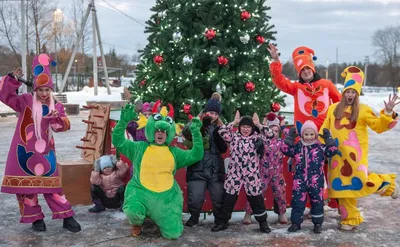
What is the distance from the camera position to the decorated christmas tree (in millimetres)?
6520

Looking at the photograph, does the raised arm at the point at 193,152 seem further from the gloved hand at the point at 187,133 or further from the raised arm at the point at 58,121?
the raised arm at the point at 58,121

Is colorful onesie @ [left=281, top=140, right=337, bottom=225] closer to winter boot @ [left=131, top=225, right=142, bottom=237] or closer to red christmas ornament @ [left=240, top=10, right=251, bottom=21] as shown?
winter boot @ [left=131, top=225, right=142, bottom=237]

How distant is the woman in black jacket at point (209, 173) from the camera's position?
516 centimetres

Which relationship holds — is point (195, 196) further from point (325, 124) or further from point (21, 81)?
point (21, 81)

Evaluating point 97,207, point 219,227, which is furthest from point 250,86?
point 97,207

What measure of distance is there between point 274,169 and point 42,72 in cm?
278

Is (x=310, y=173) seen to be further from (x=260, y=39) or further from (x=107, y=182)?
(x=260, y=39)

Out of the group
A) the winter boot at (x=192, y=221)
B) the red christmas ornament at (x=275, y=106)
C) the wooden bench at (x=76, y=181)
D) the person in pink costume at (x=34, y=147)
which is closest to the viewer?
the person in pink costume at (x=34, y=147)

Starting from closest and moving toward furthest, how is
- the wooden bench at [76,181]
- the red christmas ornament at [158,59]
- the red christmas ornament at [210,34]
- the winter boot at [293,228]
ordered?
the winter boot at [293,228] < the wooden bench at [76,181] < the red christmas ornament at [210,34] < the red christmas ornament at [158,59]

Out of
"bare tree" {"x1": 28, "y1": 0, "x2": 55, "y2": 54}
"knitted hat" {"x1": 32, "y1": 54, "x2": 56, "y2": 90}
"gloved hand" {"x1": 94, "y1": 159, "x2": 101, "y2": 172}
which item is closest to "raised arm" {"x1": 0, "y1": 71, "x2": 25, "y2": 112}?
"knitted hat" {"x1": 32, "y1": 54, "x2": 56, "y2": 90}

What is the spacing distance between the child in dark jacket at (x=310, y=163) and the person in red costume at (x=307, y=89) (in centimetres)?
64

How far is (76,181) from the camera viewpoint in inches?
241

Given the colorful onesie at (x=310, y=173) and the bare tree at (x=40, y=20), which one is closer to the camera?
the colorful onesie at (x=310, y=173)

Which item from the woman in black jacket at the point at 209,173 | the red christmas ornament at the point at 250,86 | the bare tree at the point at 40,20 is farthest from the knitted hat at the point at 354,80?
the bare tree at the point at 40,20
